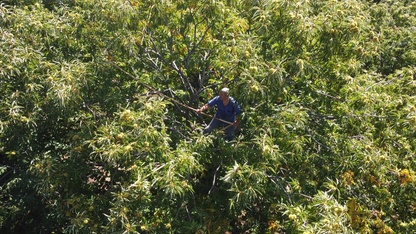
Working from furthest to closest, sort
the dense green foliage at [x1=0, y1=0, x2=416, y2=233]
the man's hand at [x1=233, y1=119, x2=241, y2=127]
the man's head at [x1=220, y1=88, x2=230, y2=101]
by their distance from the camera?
the man's hand at [x1=233, y1=119, x2=241, y2=127] < the man's head at [x1=220, y1=88, x2=230, y2=101] < the dense green foliage at [x1=0, y1=0, x2=416, y2=233]

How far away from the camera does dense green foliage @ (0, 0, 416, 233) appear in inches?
176

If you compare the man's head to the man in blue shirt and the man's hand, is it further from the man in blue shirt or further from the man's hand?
the man's hand

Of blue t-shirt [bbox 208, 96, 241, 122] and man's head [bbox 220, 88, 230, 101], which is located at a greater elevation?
man's head [bbox 220, 88, 230, 101]

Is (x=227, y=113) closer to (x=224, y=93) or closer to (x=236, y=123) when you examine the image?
(x=236, y=123)

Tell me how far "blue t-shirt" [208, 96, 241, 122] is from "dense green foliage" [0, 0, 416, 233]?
0.54ft

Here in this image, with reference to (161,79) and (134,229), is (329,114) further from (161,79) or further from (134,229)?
(134,229)

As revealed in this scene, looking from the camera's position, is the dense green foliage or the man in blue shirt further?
the man in blue shirt

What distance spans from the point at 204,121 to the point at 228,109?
80cm

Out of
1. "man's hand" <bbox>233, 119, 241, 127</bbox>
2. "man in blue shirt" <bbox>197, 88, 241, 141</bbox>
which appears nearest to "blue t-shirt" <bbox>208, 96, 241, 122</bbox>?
"man in blue shirt" <bbox>197, 88, 241, 141</bbox>

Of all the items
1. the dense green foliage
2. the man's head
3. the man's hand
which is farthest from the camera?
the man's hand

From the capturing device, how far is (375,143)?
561 centimetres

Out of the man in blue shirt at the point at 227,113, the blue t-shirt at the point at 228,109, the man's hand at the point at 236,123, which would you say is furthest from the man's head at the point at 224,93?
the man's hand at the point at 236,123

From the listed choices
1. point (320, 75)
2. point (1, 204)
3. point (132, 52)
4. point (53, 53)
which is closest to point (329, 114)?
point (320, 75)

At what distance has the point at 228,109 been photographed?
5418mm
